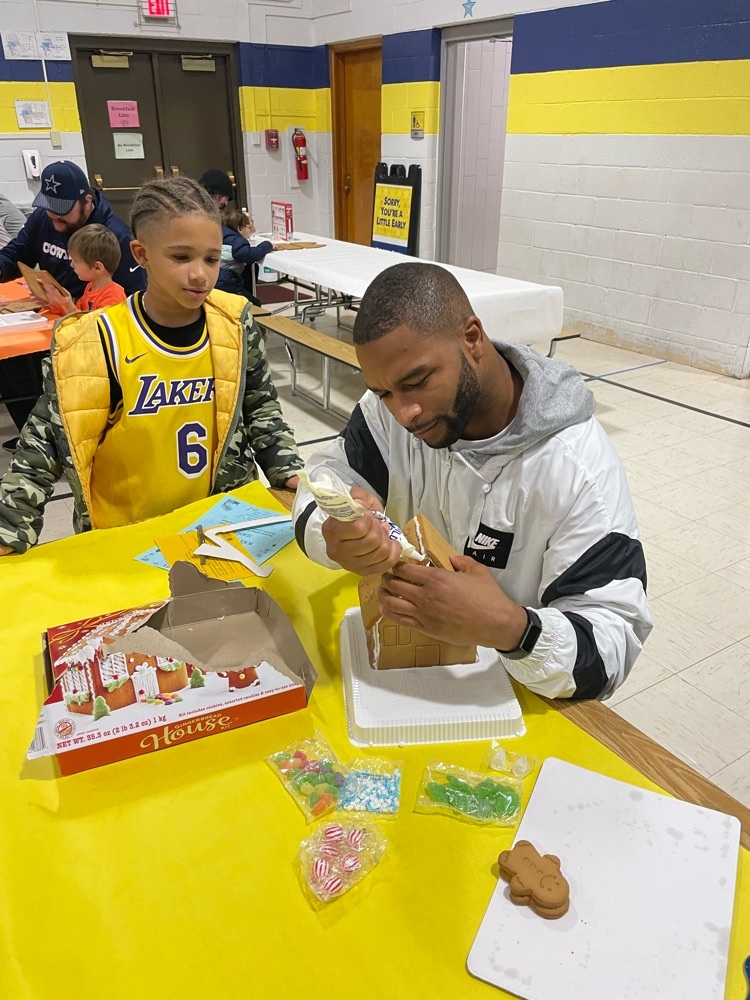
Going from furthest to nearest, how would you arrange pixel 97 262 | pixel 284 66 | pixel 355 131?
1. pixel 355 131
2. pixel 284 66
3. pixel 97 262

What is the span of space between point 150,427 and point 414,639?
0.98m

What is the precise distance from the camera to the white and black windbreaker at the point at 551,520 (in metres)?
1.05

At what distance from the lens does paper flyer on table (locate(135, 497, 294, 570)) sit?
147 cm

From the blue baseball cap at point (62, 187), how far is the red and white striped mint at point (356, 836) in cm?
347

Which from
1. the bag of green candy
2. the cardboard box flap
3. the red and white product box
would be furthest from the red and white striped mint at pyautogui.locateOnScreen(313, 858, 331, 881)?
the red and white product box

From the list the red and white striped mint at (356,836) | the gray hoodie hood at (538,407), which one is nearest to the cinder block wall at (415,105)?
the gray hoodie hood at (538,407)

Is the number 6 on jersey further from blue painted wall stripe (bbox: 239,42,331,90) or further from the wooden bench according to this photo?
blue painted wall stripe (bbox: 239,42,331,90)

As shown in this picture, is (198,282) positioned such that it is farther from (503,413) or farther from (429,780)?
(429,780)

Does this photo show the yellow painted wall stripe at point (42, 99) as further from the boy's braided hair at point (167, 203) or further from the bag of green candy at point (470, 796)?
the bag of green candy at point (470, 796)

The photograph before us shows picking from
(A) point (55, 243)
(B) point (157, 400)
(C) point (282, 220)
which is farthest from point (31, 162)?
(B) point (157, 400)

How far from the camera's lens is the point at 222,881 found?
82 cm

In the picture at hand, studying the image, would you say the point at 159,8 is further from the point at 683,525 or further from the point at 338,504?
the point at 338,504

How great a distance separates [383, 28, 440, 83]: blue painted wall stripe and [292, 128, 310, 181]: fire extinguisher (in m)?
1.50

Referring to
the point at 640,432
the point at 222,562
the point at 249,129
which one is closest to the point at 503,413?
the point at 222,562
